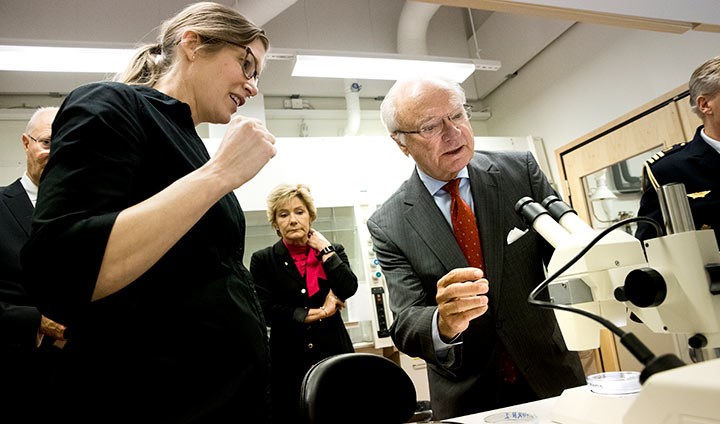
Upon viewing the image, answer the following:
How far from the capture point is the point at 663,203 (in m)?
0.73

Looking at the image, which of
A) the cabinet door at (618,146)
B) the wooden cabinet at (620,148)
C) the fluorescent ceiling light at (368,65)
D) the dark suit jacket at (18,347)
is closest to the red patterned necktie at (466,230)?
the dark suit jacket at (18,347)

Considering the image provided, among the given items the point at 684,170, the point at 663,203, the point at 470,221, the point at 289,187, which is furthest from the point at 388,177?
the point at 663,203

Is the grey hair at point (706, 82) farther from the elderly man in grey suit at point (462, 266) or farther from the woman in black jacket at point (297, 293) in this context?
the woman in black jacket at point (297, 293)

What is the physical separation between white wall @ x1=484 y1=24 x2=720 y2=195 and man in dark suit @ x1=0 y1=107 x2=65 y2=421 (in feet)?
12.7

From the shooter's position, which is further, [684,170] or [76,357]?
[684,170]

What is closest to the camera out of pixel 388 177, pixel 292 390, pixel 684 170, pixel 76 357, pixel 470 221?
pixel 76 357

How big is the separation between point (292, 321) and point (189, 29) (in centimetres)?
187

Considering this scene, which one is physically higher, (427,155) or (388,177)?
(388,177)

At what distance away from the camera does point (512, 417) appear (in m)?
0.86

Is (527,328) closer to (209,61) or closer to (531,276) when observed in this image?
(531,276)

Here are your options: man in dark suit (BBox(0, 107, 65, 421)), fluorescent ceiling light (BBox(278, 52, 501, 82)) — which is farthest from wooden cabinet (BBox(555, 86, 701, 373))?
man in dark suit (BBox(0, 107, 65, 421))

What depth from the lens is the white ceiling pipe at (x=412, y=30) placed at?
188 inches

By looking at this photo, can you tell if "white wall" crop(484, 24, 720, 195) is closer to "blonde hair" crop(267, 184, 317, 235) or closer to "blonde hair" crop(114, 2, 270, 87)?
"blonde hair" crop(267, 184, 317, 235)

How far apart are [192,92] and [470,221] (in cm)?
79
